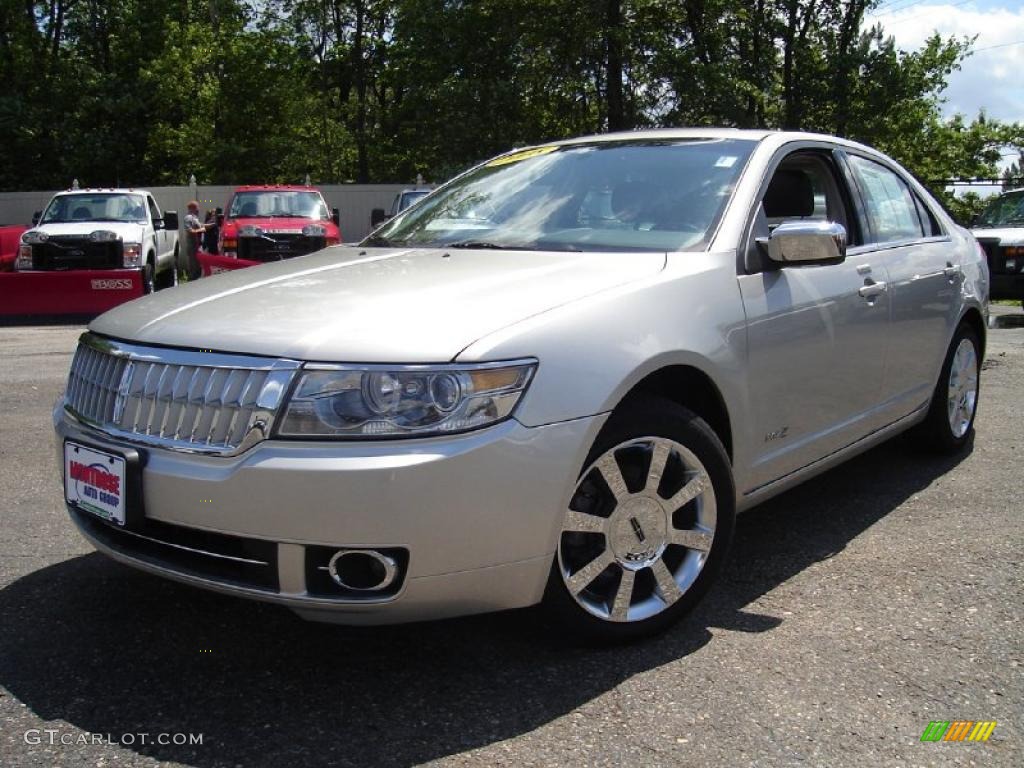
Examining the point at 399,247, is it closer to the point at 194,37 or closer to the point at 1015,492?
the point at 1015,492

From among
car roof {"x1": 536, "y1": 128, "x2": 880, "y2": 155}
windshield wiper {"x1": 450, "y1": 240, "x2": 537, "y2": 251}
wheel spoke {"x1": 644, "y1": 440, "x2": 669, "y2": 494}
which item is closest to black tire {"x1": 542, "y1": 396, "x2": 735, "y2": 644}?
wheel spoke {"x1": 644, "y1": 440, "x2": 669, "y2": 494}

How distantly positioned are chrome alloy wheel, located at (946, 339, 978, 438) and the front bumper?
3057 millimetres

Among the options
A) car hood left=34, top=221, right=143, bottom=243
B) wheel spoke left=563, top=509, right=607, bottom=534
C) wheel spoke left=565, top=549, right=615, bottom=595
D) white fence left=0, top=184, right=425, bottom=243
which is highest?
white fence left=0, top=184, right=425, bottom=243

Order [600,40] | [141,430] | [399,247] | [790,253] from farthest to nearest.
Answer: [600,40] < [399,247] < [790,253] < [141,430]

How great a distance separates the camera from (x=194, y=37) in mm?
A: 32500

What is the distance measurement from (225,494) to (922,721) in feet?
6.06

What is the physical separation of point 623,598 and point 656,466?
0.39 m

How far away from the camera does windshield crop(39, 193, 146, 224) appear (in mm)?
15359

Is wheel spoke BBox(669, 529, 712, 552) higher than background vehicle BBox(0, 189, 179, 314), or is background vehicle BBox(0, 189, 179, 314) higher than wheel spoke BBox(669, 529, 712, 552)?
background vehicle BBox(0, 189, 179, 314)

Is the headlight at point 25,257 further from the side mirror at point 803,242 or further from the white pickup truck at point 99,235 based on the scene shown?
the side mirror at point 803,242

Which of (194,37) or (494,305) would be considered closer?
(494,305)

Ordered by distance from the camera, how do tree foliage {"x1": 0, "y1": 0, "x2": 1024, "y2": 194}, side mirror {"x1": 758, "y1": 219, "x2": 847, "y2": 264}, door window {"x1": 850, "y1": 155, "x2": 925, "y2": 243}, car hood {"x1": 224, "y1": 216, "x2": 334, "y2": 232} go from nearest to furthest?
side mirror {"x1": 758, "y1": 219, "x2": 847, "y2": 264}
door window {"x1": 850, "y1": 155, "x2": 925, "y2": 243}
car hood {"x1": 224, "y1": 216, "x2": 334, "y2": 232}
tree foliage {"x1": 0, "y1": 0, "x2": 1024, "y2": 194}

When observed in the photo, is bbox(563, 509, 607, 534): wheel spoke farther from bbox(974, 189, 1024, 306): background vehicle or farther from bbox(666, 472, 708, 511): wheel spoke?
bbox(974, 189, 1024, 306): background vehicle

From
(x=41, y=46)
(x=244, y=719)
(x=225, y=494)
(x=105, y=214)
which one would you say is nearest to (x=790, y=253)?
(x=225, y=494)
